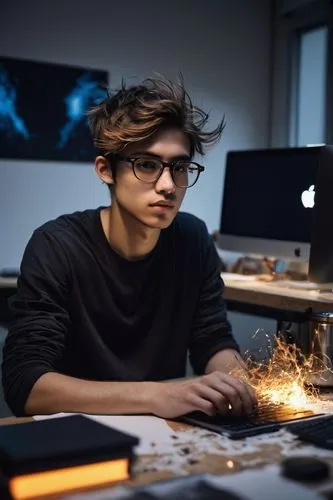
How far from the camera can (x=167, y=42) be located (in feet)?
15.4

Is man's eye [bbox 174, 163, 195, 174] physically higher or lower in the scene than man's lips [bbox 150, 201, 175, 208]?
higher

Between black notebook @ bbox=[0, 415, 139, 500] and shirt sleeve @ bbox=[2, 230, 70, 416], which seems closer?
black notebook @ bbox=[0, 415, 139, 500]

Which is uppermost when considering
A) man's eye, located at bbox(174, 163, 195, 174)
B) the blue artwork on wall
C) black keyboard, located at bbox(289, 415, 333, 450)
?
the blue artwork on wall

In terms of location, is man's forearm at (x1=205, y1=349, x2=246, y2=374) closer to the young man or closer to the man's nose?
the young man

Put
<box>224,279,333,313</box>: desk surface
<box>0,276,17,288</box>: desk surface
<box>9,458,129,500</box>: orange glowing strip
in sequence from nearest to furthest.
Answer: <box>9,458,129,500</box>: orange glowing strip < <box>224,279,333,313</box>: desk surface < <box>0,276,17,288</box>: desk surface

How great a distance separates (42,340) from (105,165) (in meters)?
0.51

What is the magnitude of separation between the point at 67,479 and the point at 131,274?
0.90 metres

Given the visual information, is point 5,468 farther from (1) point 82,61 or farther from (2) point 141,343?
(1) point 82,61

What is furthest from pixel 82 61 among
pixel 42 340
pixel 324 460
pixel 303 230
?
pixel 324 460

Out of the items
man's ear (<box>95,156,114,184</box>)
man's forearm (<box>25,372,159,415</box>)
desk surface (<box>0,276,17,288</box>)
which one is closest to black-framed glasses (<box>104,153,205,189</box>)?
man's ear (<box>95,156,114,184</box>)

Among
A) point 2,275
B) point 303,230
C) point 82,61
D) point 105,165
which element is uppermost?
point 82,61

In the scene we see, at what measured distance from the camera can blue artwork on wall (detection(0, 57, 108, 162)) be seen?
4.07 meters

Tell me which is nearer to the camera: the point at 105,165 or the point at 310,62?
the point at 105,165

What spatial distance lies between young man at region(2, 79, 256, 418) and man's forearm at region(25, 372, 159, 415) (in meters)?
0.12
